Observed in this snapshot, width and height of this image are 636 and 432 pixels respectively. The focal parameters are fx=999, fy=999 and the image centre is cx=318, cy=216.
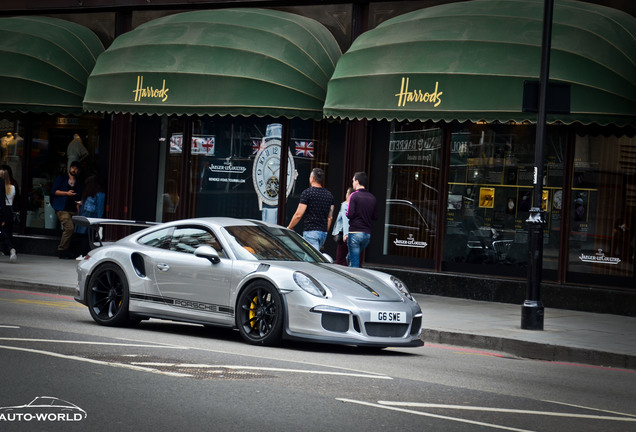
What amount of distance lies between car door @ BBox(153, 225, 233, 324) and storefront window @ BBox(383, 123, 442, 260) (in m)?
7.25

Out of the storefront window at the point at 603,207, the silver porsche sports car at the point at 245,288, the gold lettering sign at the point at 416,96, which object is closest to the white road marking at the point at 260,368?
the silver porsche sports car at the point at 245,288

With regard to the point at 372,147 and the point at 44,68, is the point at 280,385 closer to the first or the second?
the point at 372,147

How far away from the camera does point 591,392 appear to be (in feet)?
30.0

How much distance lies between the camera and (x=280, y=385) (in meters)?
7.83

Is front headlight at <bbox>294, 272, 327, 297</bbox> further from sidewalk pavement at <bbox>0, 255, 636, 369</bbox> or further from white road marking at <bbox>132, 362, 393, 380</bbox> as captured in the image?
sidewalk pavement at <bbox>0, 255, 636, 369</bbox>

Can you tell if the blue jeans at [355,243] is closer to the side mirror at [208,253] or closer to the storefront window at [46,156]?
the side mirror at [208,253]

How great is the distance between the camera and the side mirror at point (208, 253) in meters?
10.7

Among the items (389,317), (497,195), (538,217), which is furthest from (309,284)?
(497,195)

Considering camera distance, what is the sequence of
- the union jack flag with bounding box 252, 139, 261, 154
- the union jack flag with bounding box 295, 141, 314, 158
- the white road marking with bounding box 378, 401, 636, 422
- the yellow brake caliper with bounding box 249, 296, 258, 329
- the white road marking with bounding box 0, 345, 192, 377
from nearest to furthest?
the white road marking with bounding box 378, 401, 636, 422
the white road marking with bounding box 0, 345, 192, 377
the yellow brake caliper with bounding box 249, 296, 258, 329
the union jack flag with bounding box 295, 141, 314, 158
the union jack flag with bounding box 252, 139, 261, 154

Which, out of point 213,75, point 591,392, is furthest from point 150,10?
point 591,392

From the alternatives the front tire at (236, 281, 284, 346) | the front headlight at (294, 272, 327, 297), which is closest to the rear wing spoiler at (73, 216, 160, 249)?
the front tire at (236, 281, 284, 346)

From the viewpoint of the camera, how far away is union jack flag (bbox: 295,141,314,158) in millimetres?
19141

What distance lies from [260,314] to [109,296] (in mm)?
2195

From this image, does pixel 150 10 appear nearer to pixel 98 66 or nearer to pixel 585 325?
→ pixel 98 66
